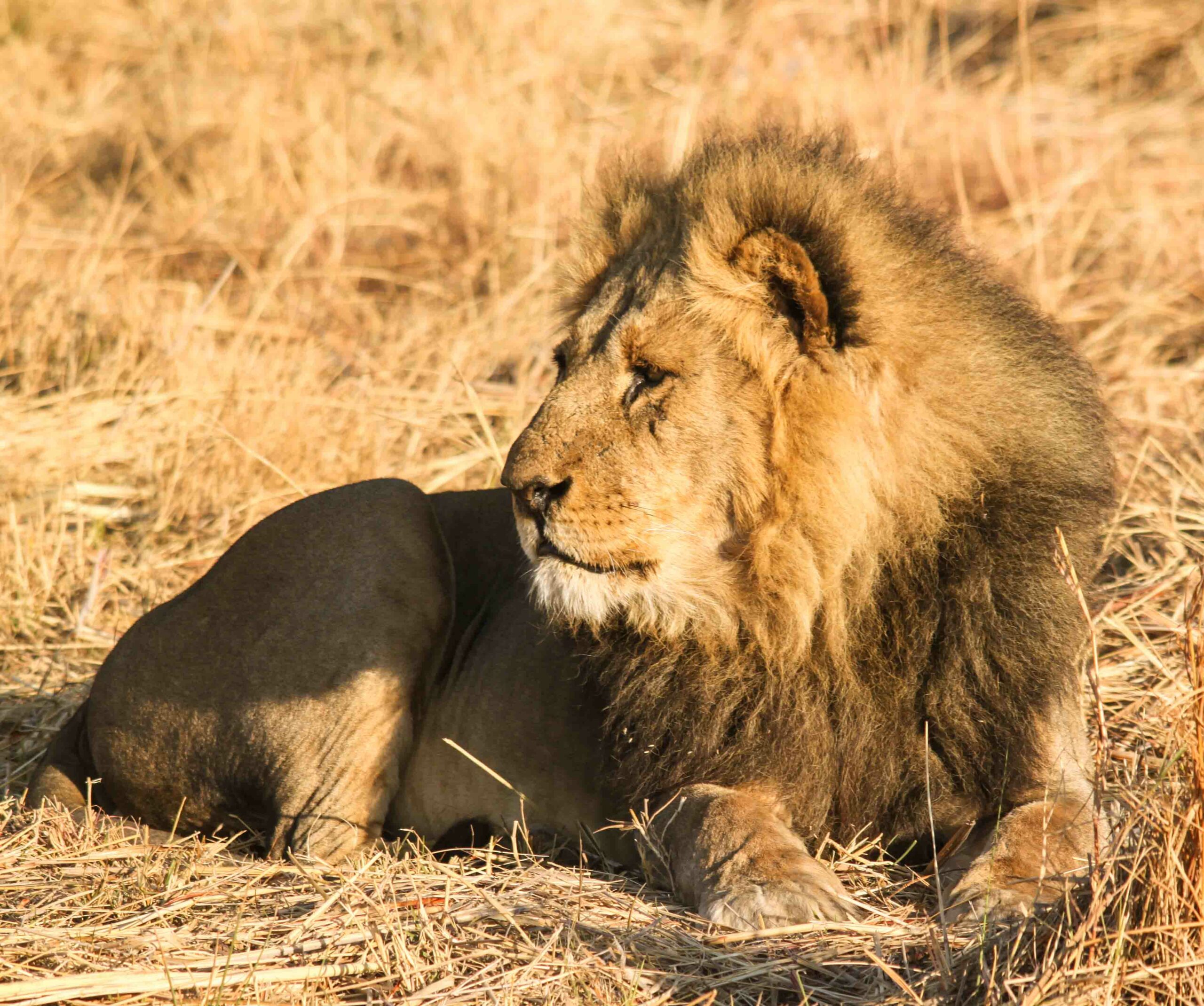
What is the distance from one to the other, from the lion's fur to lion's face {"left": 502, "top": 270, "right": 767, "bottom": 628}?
0.05 ft

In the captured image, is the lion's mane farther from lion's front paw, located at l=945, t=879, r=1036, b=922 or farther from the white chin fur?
lion's front paw, located at l=945, t=879, r=1036, b=922

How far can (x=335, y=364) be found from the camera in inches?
254

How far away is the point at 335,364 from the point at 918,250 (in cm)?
391

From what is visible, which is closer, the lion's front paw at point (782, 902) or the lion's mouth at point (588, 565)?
the lion's front paw at point (782, 902)

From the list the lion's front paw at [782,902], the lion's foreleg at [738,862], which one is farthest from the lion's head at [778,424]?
the lion's front paw at [782,902]

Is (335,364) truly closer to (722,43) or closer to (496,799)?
(496,799)

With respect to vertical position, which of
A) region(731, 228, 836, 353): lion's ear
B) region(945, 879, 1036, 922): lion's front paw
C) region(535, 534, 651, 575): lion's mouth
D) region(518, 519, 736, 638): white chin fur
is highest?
region(731, 228, 836, 353): lion's ear

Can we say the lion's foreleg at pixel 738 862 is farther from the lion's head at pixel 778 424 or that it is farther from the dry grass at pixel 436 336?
the lion's head at pixel 778 424

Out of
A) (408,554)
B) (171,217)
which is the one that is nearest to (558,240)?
(171,217)

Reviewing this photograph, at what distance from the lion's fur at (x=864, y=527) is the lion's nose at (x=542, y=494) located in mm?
42

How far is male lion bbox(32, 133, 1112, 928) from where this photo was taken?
2900 mm

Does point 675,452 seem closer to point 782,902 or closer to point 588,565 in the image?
point 588,565

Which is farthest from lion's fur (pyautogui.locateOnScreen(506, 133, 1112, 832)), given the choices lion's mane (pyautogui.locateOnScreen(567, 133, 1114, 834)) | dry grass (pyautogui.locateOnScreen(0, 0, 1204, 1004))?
dry grass (pyautogui.locateOnScreen(0, 0, 1204, 1004))

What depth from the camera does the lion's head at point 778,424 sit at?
2896mm
